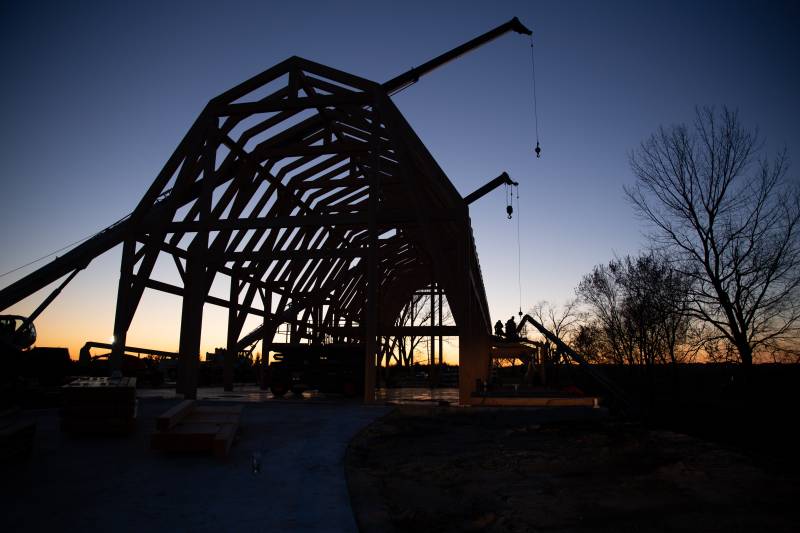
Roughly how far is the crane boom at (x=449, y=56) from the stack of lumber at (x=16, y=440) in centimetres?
1393

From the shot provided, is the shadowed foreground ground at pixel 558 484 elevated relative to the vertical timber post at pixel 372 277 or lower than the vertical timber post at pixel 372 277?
lower

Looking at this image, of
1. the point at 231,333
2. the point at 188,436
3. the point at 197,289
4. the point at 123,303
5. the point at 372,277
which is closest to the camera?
the point at 188,436

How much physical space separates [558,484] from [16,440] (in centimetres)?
563

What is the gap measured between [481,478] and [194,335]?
1036 centimetres

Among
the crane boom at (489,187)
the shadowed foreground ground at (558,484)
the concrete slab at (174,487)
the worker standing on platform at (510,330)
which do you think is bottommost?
the shadowed foreground ground at (558,484)

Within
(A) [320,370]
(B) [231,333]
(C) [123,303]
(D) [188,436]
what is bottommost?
(D) [188,436]

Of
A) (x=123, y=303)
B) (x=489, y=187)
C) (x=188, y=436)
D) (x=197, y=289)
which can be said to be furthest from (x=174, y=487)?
(x=489, y=187)

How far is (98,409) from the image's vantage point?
6.80 meters

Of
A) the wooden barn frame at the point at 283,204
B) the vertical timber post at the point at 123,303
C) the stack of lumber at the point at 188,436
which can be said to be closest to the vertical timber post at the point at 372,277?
the wooden barn frame at the point at 283,204

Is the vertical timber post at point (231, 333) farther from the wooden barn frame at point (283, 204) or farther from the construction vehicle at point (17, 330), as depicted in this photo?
the construction vehicle at point (17, 330)

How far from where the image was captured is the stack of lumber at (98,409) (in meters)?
6.76

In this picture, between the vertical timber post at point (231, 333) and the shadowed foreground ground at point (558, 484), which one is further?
the vertical timber post at point (231, 333)

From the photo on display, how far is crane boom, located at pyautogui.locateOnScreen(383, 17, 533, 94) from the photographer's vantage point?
54.4 feet

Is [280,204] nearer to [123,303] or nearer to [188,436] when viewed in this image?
[123,303]
